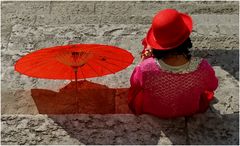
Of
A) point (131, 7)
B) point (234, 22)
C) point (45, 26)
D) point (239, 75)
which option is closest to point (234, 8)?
point (234, 22)

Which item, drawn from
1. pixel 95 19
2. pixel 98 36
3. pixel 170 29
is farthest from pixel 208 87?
pixel 95 19

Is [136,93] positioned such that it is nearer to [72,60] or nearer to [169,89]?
[169,89]

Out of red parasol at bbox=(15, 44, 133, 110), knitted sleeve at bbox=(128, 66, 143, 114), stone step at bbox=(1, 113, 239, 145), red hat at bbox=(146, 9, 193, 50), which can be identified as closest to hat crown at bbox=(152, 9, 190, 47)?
red hat at bbox=(146, 9, 193, 50)

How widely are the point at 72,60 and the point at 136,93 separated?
0.48m

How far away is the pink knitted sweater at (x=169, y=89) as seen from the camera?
348 centimetres

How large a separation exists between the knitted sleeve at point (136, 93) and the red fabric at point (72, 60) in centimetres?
16

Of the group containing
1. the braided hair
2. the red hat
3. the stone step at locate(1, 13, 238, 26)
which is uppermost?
the red hat

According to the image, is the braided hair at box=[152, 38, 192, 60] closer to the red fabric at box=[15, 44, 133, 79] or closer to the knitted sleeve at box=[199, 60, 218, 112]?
the knitted sleeve at box=[199, 60, 218, 112]

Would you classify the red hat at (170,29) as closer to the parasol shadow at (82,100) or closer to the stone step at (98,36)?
the parasol shadow at (82,100)

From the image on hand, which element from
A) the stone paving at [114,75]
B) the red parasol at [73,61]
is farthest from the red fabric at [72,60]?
the stone paving at [114,75]

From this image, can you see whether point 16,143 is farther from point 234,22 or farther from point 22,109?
point 234,22

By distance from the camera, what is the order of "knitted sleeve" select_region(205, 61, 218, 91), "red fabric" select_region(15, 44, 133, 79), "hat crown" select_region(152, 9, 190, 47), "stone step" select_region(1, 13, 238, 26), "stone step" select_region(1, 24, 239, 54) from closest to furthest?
"hat crown" select_region(152, 9, 190, 47) → "knitted sleeve" select_region(205, 61, 218, 91) → "red fabric" select_region(15, 44, 133, 79) → "stone step" select_region(1, 24, 239, 54) → "stone step" select_region(1, 13, 238, 26)

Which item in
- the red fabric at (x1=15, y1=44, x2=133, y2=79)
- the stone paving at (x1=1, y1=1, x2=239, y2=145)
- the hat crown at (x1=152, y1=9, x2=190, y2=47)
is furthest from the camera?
the red fabric at (x1=15, y1=44, x2=133, y2=79)

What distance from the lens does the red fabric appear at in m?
3.64
